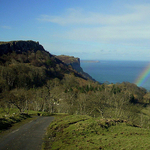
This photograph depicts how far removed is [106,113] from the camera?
40406 mm

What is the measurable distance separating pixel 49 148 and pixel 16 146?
310cm

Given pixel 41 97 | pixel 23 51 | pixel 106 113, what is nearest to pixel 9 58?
pixel 23 51

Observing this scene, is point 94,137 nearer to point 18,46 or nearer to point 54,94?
point 54,94

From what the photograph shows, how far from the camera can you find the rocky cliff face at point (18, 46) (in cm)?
11997

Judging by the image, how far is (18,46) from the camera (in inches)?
5487

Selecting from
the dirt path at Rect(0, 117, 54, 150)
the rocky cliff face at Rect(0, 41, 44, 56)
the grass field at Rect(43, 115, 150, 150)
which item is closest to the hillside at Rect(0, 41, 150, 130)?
the rocky cliff face at Rect(0, 41, 44, 56)

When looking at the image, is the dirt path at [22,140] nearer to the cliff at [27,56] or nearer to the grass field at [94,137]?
the grass field at [94,137]

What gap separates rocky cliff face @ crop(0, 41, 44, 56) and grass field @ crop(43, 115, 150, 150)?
385ft

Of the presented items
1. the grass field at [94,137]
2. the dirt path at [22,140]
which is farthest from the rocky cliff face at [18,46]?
the grass field at [94,137]

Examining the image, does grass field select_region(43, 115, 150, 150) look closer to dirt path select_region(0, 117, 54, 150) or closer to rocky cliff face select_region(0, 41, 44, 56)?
dirt path select_region(0, 117, 54, 150)

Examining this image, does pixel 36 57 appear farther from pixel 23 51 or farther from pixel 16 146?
pixel 16 146

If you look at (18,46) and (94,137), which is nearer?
(94,137)

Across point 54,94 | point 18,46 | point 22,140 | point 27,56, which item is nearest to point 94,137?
point 22,140

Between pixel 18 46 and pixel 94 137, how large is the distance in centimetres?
14293
